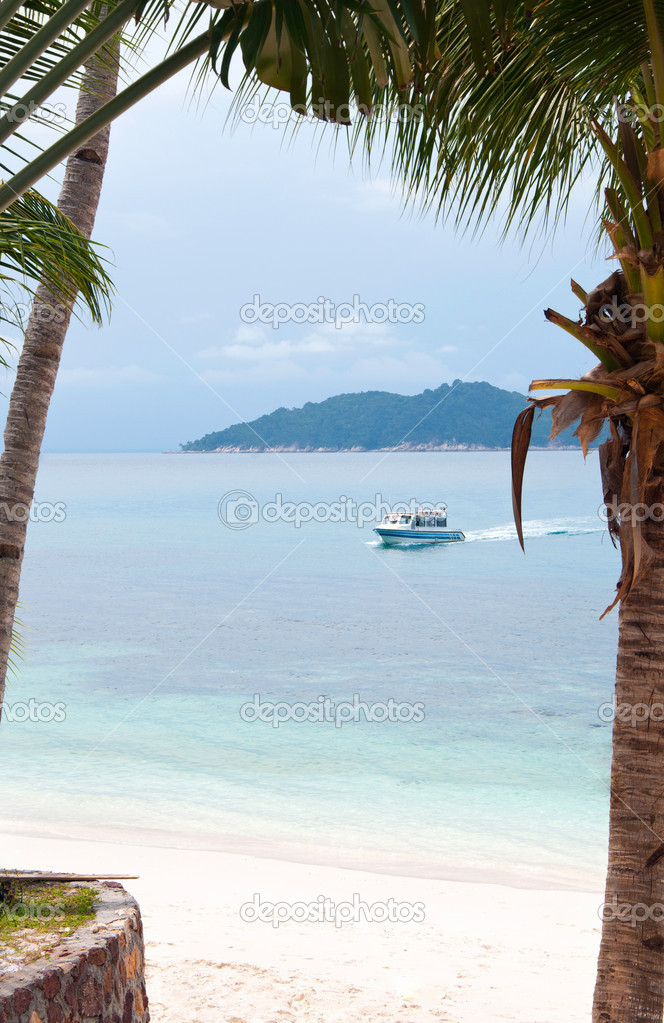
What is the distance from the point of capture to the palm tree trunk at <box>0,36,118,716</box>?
14.7 ft

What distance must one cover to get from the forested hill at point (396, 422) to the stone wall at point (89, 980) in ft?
207

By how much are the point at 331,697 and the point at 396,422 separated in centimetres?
6094

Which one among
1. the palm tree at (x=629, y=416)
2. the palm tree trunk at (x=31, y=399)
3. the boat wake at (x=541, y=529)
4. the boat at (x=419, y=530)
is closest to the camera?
the palm tree at (x=629, y=416)

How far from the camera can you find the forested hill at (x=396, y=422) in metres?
71.2

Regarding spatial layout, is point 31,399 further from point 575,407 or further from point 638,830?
point 638,830

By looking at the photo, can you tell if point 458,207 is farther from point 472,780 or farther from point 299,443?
point 299,443

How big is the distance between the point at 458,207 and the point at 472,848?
9900 mm

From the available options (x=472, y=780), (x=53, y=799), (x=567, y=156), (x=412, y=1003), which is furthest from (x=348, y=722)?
(x=567, y=156)

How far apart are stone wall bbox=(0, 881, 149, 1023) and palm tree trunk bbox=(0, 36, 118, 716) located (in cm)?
161

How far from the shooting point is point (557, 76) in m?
3.85

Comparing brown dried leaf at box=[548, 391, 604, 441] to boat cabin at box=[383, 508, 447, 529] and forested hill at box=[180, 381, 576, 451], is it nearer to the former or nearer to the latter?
boat cabin at box=[383, 508, 447, 529]

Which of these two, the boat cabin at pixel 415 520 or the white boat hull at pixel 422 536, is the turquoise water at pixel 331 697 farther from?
the boat cabin at pixel 415 520

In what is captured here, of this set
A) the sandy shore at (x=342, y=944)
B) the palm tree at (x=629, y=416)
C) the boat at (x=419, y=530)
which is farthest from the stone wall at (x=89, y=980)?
the boat at (x=419, y=530)

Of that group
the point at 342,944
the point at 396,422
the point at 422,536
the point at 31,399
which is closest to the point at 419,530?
the point at 422,536
